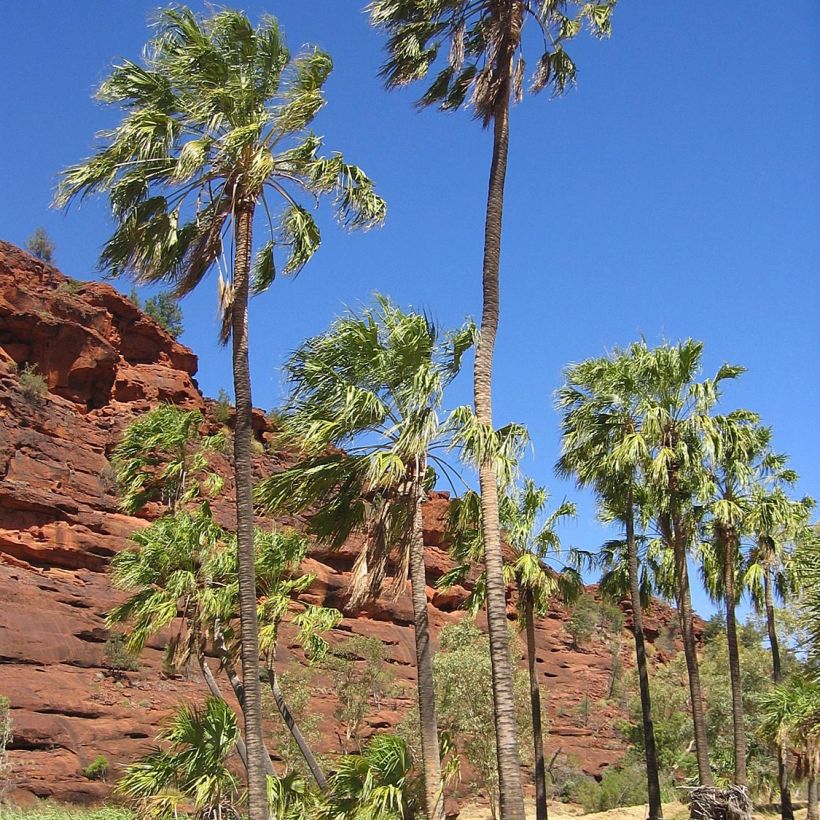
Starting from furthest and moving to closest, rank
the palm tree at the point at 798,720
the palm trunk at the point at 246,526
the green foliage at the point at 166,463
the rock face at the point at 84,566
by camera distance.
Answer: the rock face at the point at 84,566
the green foliage at the point at 166,463
the palm tree at the point at 798,720
the palm trunk at the point at 246,526

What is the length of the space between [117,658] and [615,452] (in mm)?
23960

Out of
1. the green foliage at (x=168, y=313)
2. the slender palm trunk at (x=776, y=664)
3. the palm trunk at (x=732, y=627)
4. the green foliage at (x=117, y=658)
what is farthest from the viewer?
the green foliage at (x=168, y=313)

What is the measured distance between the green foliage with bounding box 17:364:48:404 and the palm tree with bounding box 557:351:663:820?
30587 mm

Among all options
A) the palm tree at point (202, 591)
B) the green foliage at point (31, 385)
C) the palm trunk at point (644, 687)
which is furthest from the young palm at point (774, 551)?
the green foliage at point (31, 385)

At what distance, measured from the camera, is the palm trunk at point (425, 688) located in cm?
1165

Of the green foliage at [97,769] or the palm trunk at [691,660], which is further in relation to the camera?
the green foliage at [97,769]

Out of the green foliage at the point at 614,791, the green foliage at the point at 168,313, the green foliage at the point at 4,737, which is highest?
the green foliage at the point at 168,313

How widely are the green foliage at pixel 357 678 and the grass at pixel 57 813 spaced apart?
38.8 ft

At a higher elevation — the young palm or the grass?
the young palm

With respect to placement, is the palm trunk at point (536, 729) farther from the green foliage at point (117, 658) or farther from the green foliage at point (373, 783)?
the green foliage at point (117, 658)

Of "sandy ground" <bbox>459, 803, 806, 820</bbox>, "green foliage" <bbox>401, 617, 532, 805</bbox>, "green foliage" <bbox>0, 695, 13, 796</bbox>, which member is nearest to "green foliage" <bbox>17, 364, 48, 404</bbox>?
"green foliage" <bbox>0, 695, 13, 796</bbox>

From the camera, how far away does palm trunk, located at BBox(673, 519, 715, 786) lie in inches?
727

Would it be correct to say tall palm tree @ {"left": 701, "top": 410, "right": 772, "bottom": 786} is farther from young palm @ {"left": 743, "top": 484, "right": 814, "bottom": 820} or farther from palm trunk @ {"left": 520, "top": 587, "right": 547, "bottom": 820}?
palm trunk @ {"left": 520, "top": 587, "right": 547, "bottom": 820}

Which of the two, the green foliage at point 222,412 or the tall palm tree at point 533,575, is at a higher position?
the green foliage at point 222,412
